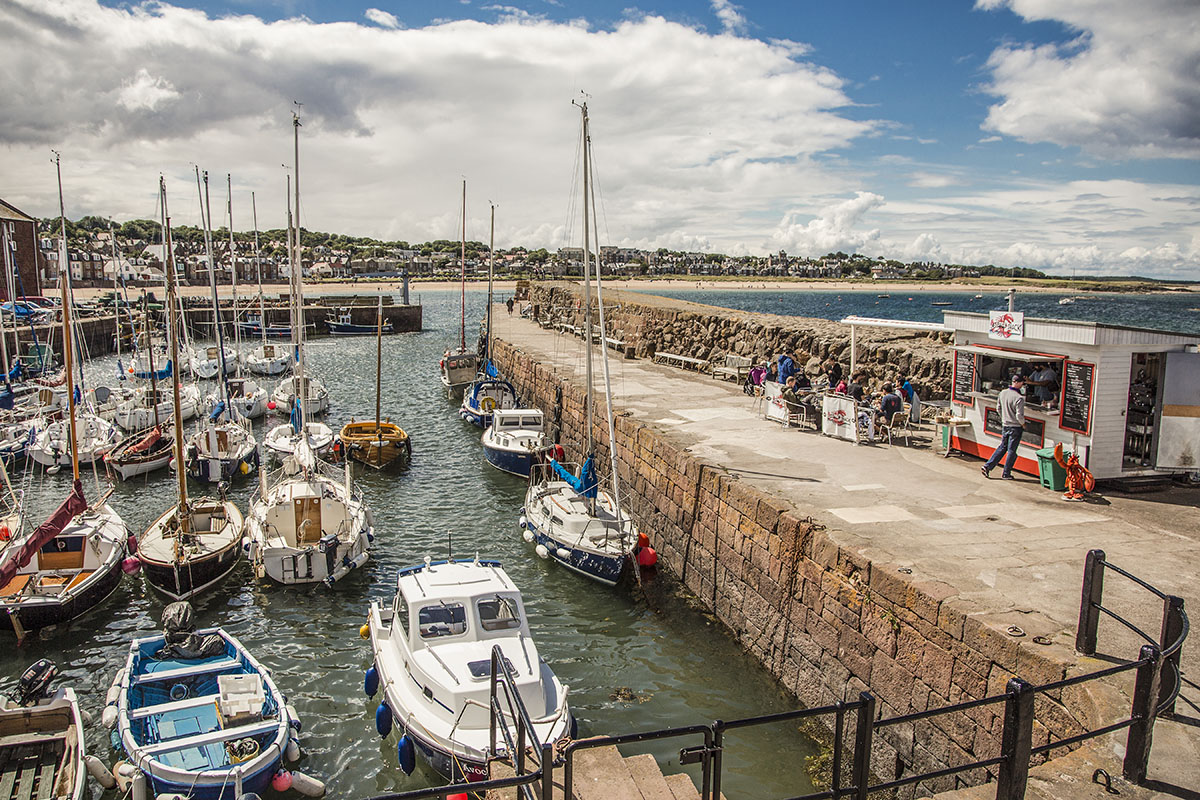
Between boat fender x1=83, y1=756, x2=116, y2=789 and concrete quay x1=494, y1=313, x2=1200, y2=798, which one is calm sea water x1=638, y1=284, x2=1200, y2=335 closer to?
concrete quay x1=494, y1=313, x2=1200, y2=798

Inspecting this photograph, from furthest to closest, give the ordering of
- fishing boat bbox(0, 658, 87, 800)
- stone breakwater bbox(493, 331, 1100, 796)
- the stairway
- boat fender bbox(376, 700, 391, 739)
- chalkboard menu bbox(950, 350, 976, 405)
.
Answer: chalkboard menu bbox(950, 350, 976, 405), boat fender bbox(376, 700, 391, 739), fishing boat bbox(0, 658, 87, 800), stone breakwater bbox(493, 331, 1100, 796), the stairway

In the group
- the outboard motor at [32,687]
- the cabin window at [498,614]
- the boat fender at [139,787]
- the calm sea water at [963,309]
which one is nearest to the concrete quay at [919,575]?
the cabin window at [498,614]

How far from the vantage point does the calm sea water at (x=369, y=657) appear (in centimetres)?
1031

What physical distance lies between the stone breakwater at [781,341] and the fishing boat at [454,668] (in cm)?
1574

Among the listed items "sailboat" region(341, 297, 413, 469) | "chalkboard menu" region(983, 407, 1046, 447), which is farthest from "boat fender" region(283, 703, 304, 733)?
"sailboat" region(341, 297, 413, 469)

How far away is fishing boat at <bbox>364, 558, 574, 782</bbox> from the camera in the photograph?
9250 mm

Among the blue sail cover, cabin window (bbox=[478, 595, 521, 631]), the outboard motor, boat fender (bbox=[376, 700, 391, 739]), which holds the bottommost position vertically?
boat fender (bbox=[376, 700, 391, 739])

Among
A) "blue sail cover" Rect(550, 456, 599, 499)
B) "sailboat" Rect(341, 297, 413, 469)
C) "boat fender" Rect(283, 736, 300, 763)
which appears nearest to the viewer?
"boat fender" Rect(283, 736, 300, 763)

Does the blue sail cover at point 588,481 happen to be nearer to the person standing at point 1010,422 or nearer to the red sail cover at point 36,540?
the person standing at point 1010,422

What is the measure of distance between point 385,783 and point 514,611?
2.65 metres

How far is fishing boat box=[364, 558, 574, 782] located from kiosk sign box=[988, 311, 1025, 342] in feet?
31.4

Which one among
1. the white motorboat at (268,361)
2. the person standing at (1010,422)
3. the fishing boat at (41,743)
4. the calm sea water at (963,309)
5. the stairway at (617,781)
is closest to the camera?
the stairway at (617,781)

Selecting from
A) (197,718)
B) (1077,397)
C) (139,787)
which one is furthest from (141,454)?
(1077,397)

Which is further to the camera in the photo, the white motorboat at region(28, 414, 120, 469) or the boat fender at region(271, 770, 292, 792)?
the white motorboat at region(28, 414, 120, 469)
